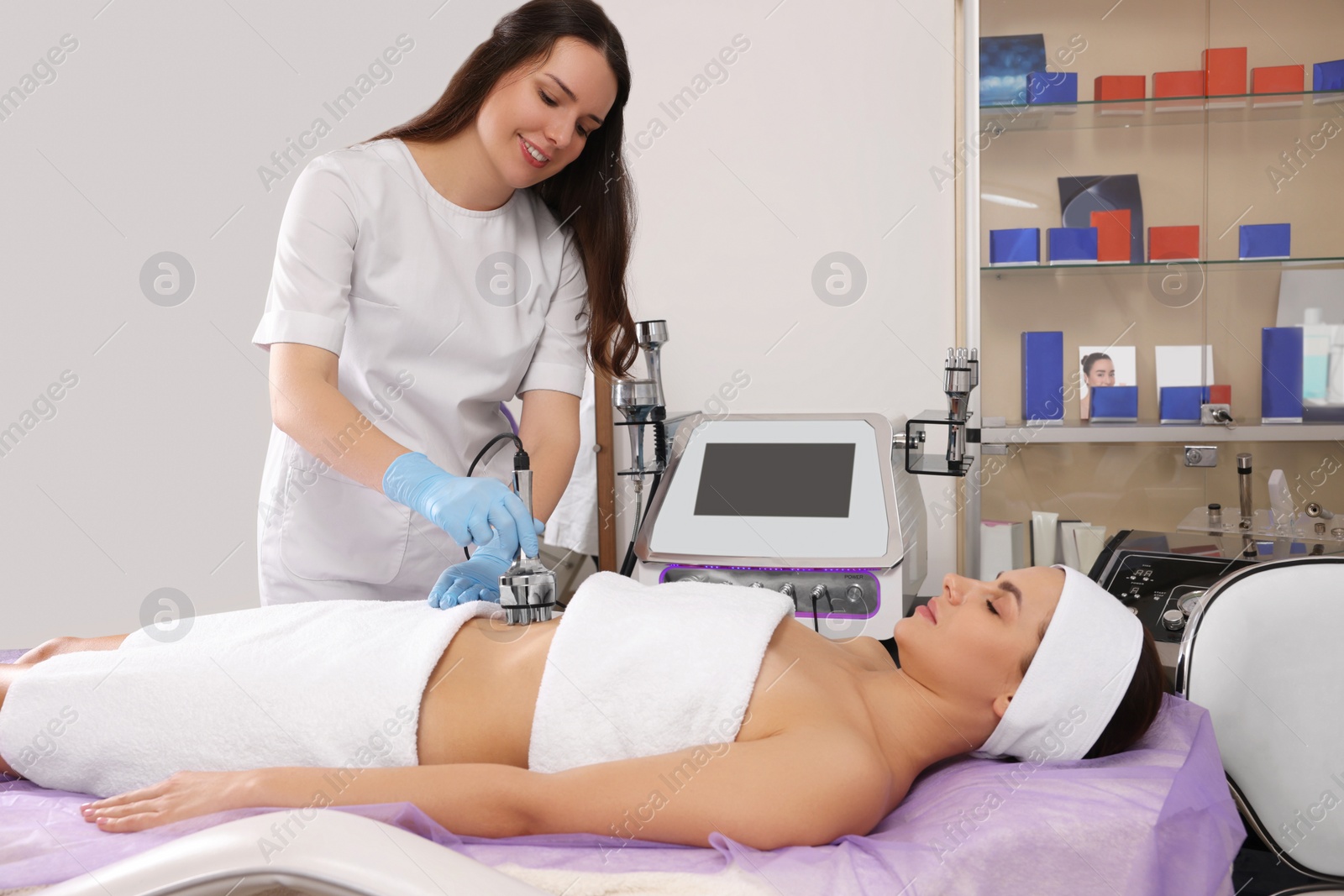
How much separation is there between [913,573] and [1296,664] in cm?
69

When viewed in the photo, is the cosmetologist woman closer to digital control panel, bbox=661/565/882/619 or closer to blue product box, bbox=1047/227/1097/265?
digital control panel, bbox=661/565/882/619

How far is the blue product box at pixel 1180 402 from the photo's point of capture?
2.27 metres

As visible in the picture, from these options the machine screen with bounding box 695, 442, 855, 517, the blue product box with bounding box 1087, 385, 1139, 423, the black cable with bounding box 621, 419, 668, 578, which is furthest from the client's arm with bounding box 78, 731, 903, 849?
the blue product box with bounding box 1087, 385, 1139, 423

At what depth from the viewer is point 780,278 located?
2.51m

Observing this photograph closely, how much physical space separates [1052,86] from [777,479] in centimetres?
131

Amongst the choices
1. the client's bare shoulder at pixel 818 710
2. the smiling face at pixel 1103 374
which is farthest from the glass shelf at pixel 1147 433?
the client's bare shoulder at pixel 818 710

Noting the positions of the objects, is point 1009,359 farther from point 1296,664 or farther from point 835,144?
point 1296,664

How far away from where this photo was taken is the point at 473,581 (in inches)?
54.8

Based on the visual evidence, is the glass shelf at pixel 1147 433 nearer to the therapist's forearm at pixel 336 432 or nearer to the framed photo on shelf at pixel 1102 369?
the framed photo on shelf at pixel 1102 369

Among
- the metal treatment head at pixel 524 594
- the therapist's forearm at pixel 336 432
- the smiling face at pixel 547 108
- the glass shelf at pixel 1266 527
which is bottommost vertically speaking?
the glass shelf at pixel 1266 527

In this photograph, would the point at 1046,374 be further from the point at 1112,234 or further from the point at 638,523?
the point at 638,523

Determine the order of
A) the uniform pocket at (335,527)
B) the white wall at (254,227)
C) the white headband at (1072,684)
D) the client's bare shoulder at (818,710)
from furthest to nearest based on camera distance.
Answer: the white wall at (254,227)
the uniform pocket at (335,527)
the white headband at (1072,684)
the client's bare shoulder at (818,710)

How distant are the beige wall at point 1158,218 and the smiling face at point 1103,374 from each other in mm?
54

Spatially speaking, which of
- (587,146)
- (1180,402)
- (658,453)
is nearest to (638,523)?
(658,453)
